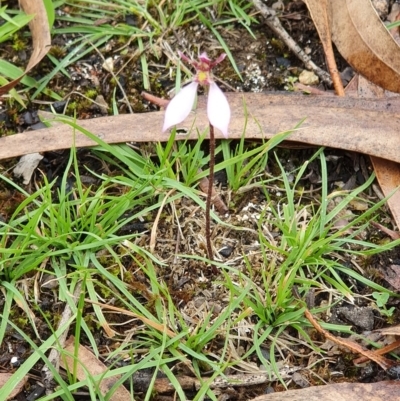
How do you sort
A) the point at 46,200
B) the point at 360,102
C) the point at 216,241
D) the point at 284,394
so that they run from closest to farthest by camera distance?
the point at 284,394
the point at 46,200
the point at 216,241
the point at 360,102

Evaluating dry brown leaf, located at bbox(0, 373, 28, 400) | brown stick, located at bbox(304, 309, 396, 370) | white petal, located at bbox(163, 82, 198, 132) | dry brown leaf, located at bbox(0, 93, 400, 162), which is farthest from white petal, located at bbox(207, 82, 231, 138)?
dry brown leaf, located at bbox(0, 373, 28, 400)

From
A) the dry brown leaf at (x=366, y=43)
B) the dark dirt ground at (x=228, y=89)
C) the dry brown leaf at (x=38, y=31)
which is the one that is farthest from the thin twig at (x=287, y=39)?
the dry brown leaf at (x=38, y=31)

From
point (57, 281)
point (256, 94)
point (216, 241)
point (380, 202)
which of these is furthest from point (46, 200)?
point (380, 202)

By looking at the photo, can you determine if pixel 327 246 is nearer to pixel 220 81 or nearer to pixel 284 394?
pixel 284 394

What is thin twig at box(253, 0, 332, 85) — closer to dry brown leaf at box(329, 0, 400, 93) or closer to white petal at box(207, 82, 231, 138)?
dry brown leaf at box(329, 0, 400, 93)

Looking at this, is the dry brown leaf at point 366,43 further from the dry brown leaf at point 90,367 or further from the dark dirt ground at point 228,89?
the dry brown leaf at point 90,367

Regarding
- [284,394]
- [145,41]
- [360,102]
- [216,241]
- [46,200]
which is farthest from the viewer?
[145,41]

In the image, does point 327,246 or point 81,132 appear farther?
point 81,132

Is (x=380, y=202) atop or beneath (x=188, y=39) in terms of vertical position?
beneath
